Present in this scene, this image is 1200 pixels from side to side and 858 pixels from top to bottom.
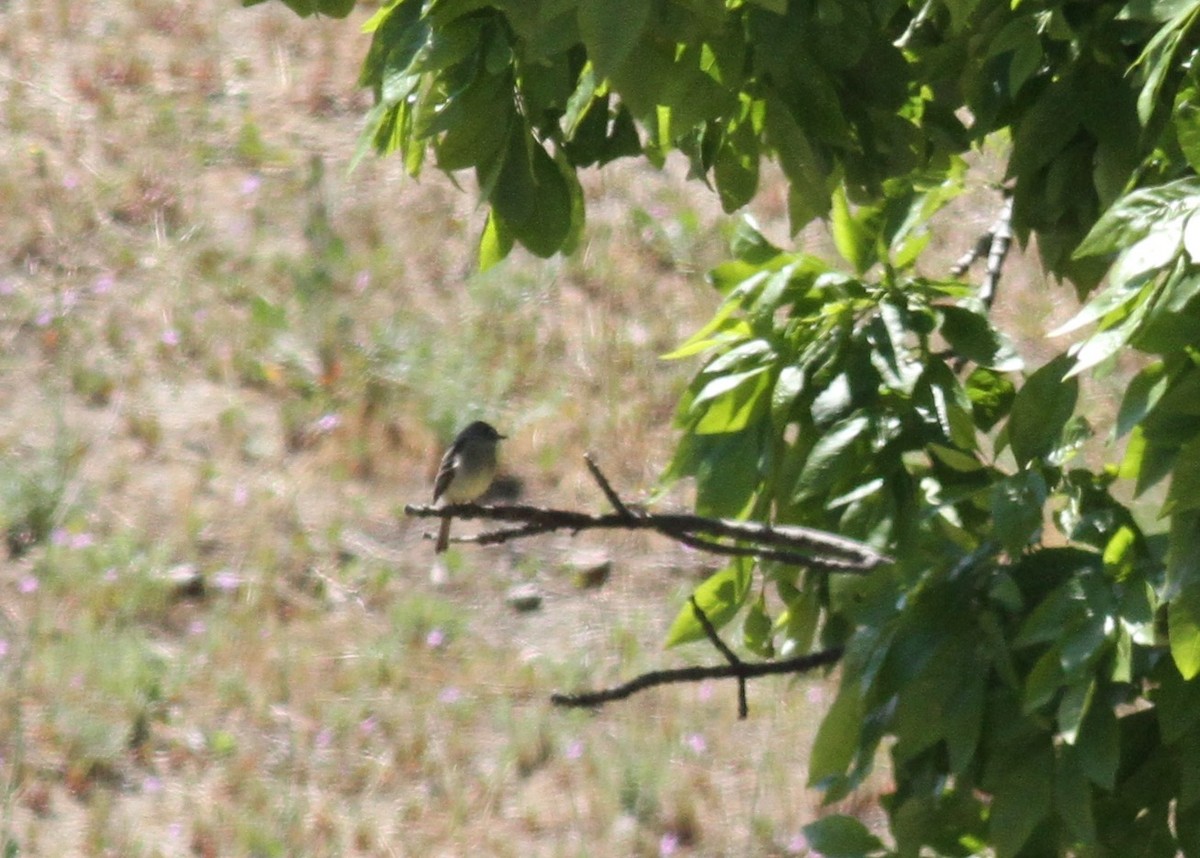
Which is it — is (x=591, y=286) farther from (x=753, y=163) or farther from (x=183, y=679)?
(x=753, y=163)

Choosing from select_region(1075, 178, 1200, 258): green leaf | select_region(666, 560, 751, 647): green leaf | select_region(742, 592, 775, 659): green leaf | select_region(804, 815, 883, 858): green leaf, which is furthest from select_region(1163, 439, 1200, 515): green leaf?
select_region(742, 592, 775, 659): green leaf

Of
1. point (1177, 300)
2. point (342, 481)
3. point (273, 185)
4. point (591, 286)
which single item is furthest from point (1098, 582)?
point (273, 185)

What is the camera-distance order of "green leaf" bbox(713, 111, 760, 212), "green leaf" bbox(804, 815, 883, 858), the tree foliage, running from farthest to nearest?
1. "green leaf" bbox(713, 111, 760, 212)
2. "green leaf" bbox(804, 815, 883, 858)
3. the tree foliage

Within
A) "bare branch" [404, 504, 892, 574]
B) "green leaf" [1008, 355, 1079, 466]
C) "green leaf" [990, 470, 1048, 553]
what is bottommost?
"bare branch" [404, 504, 892, 574]

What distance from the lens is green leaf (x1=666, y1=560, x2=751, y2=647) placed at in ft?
11.5

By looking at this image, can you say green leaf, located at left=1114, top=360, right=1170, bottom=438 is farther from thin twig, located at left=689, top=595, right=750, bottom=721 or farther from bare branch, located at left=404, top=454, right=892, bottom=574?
thin twig, located at left=689, top=595, right=750, bottom=721

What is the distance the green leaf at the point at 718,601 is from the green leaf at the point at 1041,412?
97cm

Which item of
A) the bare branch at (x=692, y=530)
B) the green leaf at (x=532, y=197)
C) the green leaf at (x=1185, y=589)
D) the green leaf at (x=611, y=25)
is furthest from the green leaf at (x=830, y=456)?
the green leaf at (x=611, y=25)

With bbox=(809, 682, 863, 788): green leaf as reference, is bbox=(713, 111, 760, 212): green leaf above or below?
above

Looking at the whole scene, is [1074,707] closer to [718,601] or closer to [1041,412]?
[1041,412]

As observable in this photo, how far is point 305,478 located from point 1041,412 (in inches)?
313

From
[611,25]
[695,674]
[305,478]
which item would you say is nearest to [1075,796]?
[695,674]

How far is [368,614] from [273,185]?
12.8 feet

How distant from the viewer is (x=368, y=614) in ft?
31.3
